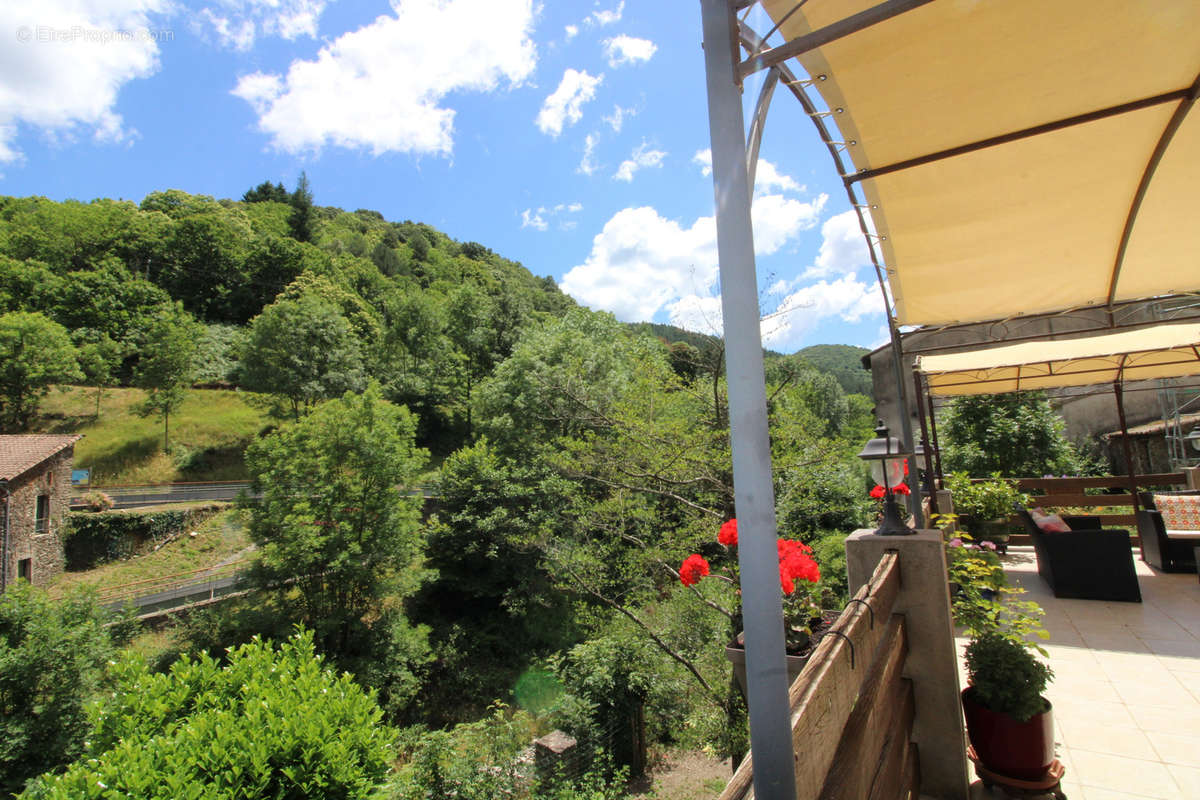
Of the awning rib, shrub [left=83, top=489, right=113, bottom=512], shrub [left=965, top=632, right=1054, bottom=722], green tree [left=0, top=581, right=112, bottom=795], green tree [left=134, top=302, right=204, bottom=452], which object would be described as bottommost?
green tree [left=0, top=581, right=112, bottom=795]

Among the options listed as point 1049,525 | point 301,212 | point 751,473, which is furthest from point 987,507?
point 301,212

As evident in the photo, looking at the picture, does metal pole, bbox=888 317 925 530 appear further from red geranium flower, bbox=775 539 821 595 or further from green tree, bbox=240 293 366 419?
green tree, bbox=240 293 366 419

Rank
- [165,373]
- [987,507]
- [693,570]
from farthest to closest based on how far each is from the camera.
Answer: [165,373] → [987,507] → [693,570]

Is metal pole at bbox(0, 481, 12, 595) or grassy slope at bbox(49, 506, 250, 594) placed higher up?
metal pole at bbox(0, 481, 12, 595)

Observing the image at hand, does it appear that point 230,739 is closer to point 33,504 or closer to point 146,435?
point 33,504

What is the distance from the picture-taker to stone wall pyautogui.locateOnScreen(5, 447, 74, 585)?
43.1ft

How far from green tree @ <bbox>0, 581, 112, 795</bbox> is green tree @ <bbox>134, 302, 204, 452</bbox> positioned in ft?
43.9

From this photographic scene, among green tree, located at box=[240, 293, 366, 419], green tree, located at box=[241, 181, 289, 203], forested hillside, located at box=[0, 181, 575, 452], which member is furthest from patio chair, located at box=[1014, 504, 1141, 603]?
green tree, located at box=[241, 181, 289, 203]

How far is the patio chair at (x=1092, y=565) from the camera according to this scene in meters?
4.42

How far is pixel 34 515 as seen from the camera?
45.6ft

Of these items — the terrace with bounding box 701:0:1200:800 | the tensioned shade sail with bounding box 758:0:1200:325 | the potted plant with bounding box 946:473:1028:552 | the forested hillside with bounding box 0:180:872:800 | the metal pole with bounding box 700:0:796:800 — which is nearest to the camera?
the metal pole with bounding box 700:0:796:800

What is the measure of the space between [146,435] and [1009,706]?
2849cm

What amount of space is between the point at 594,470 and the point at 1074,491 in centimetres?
714

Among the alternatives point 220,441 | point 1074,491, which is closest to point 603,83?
point 1074,491
